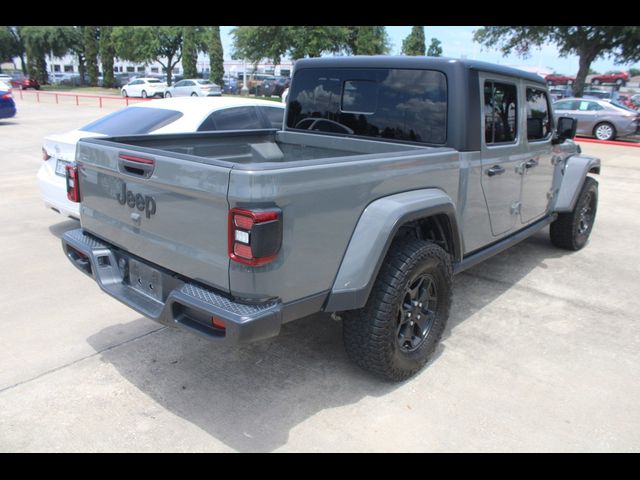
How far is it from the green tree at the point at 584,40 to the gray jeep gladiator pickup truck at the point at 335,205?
26216mm

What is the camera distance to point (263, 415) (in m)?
3.02

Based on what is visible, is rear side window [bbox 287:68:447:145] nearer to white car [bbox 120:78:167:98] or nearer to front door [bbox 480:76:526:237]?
front door [bbox 480:76:526:237]

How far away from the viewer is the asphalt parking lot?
285cm

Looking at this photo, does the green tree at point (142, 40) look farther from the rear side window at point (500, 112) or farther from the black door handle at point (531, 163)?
the rear side window at point (500, 112)

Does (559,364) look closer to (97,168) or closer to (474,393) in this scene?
(474,393)

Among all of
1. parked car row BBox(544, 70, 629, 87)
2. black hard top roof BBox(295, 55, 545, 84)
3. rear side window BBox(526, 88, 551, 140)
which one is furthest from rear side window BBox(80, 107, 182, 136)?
parked car row BBox(544, 70, 629, 87)

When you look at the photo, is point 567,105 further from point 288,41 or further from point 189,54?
point 189,54

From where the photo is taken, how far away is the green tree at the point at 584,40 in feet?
87.4

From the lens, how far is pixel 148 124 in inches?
238

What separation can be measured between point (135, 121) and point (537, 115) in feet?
14.0

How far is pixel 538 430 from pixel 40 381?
2.91 m

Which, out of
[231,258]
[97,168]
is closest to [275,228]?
[231,258]

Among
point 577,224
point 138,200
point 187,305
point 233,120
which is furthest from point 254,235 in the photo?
point 577,224

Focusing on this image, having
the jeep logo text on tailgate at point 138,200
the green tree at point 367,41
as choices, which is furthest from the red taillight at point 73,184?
the green tree at point 367,41
